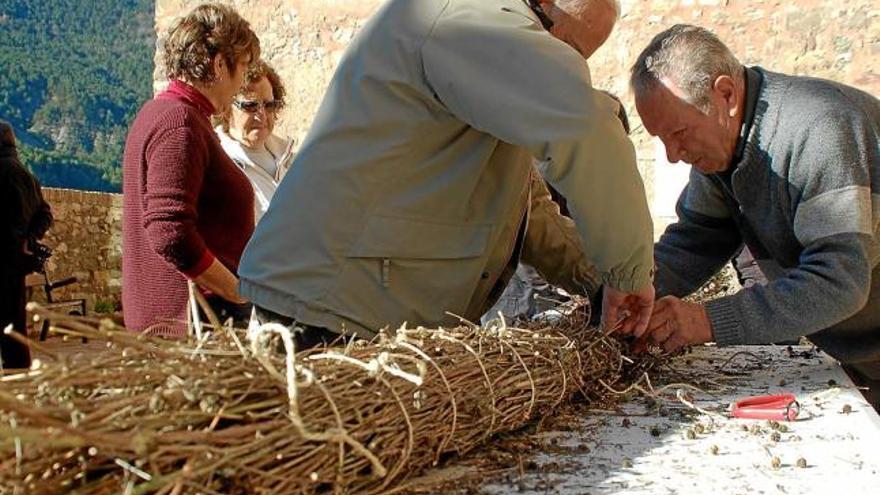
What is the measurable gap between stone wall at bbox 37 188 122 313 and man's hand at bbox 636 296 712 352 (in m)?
7.94

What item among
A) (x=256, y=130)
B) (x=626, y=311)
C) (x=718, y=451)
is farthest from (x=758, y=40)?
(x=718, y=451)

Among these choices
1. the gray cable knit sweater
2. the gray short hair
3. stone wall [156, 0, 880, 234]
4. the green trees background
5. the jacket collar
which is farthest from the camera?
the green trees background

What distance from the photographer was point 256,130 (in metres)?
3.53

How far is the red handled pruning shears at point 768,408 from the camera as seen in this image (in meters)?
1.74

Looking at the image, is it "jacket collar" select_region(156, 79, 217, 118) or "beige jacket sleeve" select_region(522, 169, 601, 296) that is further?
"jacket collar" select_region(156, 79, 217, 118)

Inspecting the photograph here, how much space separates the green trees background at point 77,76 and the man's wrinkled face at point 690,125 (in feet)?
73.0

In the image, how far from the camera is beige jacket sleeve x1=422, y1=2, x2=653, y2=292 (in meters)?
1.61

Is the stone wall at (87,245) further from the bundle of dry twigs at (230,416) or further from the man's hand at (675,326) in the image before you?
the bundle of dry twigs at (230,416)

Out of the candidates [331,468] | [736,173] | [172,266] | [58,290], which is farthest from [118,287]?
[331,468]

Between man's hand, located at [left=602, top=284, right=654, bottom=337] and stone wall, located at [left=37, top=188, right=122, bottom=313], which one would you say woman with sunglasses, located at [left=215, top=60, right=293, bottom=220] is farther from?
stone wall, located at [left=37, top=188, right=122, bottom=313]

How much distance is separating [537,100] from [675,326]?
855 mm

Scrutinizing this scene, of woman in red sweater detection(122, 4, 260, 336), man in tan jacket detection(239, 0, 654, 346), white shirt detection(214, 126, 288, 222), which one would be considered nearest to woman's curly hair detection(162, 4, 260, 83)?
woman in red sweater detection(122, 4, 260, 336)

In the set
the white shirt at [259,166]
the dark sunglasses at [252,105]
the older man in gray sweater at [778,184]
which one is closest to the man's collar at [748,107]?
the older man in gray sweater at [778,184]

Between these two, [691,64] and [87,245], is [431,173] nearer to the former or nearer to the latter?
[691,64]
